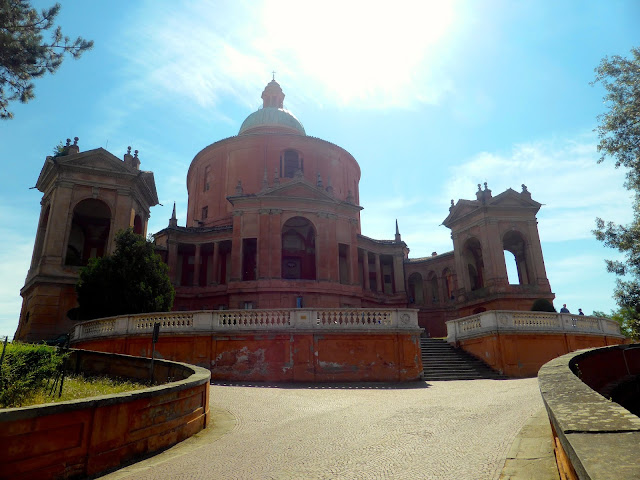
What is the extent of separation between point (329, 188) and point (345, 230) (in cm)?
391

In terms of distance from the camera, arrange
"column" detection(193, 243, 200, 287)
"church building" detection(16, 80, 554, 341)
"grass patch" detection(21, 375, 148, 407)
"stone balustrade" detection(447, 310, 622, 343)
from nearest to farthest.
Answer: "grass patch" detection(21, 375, 148, 407)
"stone balustrade" detection(447, 310, 622, 343)
"church building" detection(16, 80, 554, 341)
"column" detection(193, 243, 200, 287)

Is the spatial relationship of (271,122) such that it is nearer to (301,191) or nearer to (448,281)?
(301,191)

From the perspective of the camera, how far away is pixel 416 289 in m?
46.2

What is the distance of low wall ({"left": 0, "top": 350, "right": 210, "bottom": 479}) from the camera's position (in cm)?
484


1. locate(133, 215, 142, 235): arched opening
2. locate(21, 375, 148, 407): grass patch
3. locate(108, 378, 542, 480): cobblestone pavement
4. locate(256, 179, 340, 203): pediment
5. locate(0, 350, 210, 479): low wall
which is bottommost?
locate(108, 378, 542, 480): cobblestone pavement

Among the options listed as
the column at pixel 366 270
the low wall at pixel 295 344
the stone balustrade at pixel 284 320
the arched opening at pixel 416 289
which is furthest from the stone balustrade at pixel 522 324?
the arched opening at pixel 416 289

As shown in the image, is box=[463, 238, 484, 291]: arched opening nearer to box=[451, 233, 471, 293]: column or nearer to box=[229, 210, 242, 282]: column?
box=[451, 233, 471, 293]: column

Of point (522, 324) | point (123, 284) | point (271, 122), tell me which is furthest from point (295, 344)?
point (271, 122)

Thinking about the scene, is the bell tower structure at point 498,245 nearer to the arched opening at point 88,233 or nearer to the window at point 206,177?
the window at point 206,177

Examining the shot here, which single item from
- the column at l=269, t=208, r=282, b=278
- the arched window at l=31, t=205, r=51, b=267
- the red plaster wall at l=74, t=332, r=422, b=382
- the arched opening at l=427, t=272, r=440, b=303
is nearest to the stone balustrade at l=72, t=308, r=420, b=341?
the red plaster wall at l=74, t=332, r=422, b=382

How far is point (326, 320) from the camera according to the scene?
1695 centimetres

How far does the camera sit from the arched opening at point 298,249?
33.1 m

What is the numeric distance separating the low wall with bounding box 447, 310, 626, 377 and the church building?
11109mm

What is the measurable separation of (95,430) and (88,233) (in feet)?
108
